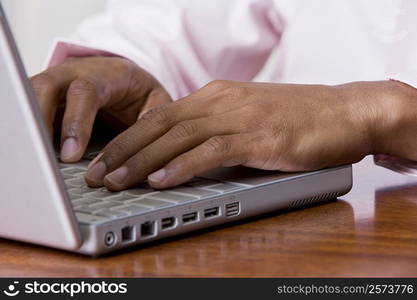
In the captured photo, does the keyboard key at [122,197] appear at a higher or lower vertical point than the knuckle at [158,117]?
lower

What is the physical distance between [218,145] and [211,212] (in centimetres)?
7

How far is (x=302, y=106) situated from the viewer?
2.56ft

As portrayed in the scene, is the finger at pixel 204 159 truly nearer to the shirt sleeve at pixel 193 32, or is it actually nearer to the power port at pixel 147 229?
the power port at pixel 147 229

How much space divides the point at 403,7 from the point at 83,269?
0.63m

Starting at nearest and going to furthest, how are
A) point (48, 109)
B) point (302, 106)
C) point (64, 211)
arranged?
point (64, 211), point (302, 106), point (48, 109)

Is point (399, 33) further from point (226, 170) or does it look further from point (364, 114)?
point (226, 170)

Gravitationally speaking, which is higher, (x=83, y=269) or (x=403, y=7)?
(x=403, y=7)

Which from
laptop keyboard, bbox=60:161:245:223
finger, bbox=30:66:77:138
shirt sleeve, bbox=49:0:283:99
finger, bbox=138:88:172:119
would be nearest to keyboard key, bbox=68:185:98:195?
laptop keyboard, bbox=60:161:245:223

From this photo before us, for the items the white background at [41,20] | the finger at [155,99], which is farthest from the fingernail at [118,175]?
the white background at [41,20]

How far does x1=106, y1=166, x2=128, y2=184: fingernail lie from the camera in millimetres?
664

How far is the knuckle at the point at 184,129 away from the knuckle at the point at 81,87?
0.72ft

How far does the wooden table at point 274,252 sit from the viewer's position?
22.1 inches

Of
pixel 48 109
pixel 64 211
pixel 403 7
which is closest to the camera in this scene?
pixel 64 211

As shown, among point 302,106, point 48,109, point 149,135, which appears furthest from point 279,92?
point 48,109
